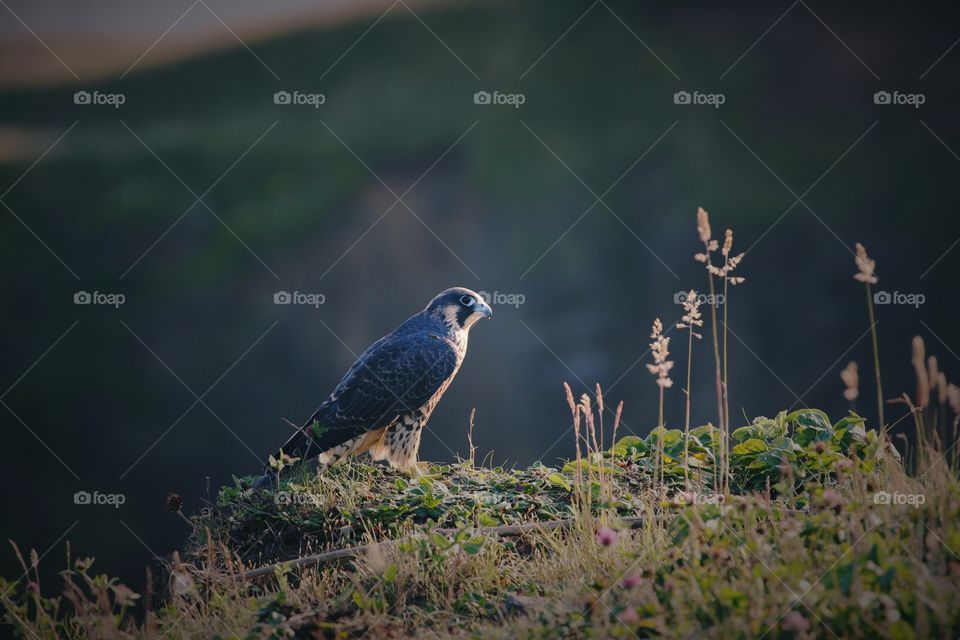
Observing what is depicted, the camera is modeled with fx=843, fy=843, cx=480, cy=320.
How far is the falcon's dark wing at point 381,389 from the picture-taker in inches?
203

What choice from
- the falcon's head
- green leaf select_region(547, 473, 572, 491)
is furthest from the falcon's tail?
green leaf select_region(547, 473, 572, 491)

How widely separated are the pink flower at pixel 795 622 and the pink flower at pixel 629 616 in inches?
17.1

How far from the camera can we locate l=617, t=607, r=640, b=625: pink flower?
2607 millimetres

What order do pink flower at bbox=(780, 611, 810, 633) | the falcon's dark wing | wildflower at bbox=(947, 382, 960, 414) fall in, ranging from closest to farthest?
pink flower at bbox=(780, 611, 810, 633) < wildflower at bbox=(947, 382, 960, 414) < the falcon's dark wing

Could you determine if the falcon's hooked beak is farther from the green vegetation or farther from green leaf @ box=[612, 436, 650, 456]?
green leaf @ box=[612, 436, 650, 456]

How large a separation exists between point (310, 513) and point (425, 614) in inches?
49.0

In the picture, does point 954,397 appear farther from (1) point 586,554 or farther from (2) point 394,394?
(2) point 394,394

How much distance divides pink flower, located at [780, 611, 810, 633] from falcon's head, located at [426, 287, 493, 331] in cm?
338

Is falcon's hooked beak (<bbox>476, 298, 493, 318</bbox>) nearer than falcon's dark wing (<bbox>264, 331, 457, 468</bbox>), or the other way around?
falcon's dark wing (<bbox>264, 331, 457, 468</bbox>)

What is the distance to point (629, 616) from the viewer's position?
261 centimetres

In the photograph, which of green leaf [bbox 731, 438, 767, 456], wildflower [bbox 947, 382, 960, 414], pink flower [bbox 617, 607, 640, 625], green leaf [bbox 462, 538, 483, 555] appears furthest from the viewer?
green leaf [bbox 731, 438, 767, 456]

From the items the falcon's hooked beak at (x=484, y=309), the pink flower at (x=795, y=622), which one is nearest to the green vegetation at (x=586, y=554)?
the pink flower at (x=795, y=622)

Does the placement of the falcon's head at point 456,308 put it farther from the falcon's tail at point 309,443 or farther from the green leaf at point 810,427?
the green leaf at point 810,427

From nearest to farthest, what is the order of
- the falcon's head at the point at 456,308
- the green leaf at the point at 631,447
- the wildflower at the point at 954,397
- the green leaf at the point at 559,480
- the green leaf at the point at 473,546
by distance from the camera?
1. the wildflower at the point at 954,397
2. the green leaf at the point at 473,546
3. the green leaf at the point at 559,480
4. the green leaf at the point at 631,447
5. the falcon's head at the point at 456,308
